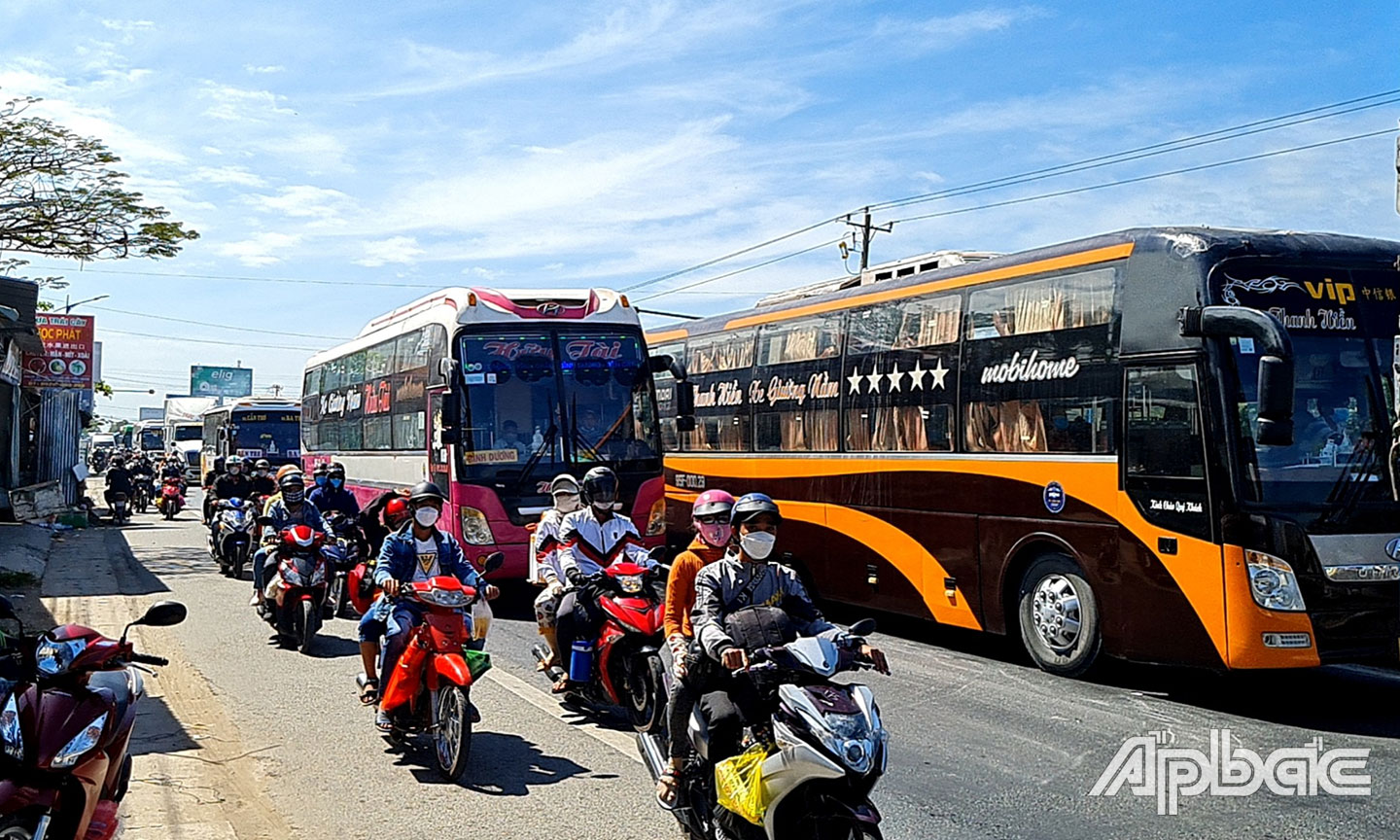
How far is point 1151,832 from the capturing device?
603 centimetres

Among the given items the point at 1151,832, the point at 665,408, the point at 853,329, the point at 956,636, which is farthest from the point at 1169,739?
the point at 665,408

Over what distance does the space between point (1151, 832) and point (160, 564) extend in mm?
17160

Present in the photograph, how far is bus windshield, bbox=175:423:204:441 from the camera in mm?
54156

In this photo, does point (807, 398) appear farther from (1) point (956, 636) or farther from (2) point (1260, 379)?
(2) point (1260, 379)

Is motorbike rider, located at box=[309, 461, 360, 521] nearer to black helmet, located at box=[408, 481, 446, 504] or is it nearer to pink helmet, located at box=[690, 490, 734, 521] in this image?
black helmet, located at box=[408, 481, 446, 504]

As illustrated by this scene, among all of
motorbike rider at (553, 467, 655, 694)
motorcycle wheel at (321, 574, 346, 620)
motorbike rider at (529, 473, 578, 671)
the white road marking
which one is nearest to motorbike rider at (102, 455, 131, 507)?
motorcycle wheel at (321, 574, 346, 620)

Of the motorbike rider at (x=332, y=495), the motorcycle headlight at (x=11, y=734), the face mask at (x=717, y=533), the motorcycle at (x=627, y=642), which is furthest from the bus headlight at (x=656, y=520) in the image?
the motorcycle headlight at (x=11, y=734)

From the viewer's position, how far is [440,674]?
6930mm

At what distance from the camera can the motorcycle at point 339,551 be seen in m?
11.8

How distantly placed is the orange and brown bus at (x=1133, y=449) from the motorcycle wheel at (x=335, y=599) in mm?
4928

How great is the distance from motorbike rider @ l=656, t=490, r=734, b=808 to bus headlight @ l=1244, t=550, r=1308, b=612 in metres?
4.19

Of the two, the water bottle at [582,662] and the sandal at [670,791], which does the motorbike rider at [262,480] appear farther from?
the sandal at [670,791]

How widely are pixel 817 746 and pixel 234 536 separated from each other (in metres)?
15.1

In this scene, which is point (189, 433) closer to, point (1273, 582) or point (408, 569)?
point (408, 569)
